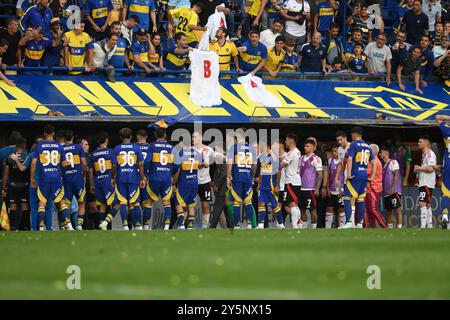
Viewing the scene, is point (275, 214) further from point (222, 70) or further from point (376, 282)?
point (376, 282)

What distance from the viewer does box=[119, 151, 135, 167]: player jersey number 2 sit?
72.3ft

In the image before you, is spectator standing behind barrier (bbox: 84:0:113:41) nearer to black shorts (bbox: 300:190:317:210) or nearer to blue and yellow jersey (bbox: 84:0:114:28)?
blue and yellow jersey (bbox: 84:0:114:28)

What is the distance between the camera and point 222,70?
26953 mm

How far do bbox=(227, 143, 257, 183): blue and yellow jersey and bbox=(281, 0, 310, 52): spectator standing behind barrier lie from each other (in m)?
6.13

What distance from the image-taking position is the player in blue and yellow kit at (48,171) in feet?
70.8

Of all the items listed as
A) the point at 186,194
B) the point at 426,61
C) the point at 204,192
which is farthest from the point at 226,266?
the point at 426,61

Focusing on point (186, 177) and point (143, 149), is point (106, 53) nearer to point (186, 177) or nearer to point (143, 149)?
point (143, 149)

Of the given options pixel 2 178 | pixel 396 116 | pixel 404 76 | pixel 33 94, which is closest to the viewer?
pixel 2 178

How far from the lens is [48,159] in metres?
21.6

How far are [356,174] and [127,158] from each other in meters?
4.44

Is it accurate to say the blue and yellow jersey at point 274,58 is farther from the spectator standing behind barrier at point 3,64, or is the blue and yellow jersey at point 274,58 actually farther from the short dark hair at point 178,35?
the spectator standing behind barrier at point 3,64

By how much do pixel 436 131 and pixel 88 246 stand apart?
14.0 meters

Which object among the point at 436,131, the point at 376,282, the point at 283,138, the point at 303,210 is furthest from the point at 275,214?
the point at 376,282

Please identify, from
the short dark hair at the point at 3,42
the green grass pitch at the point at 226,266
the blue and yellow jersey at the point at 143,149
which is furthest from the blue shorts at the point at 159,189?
the short dark hair at the point at 3,42
